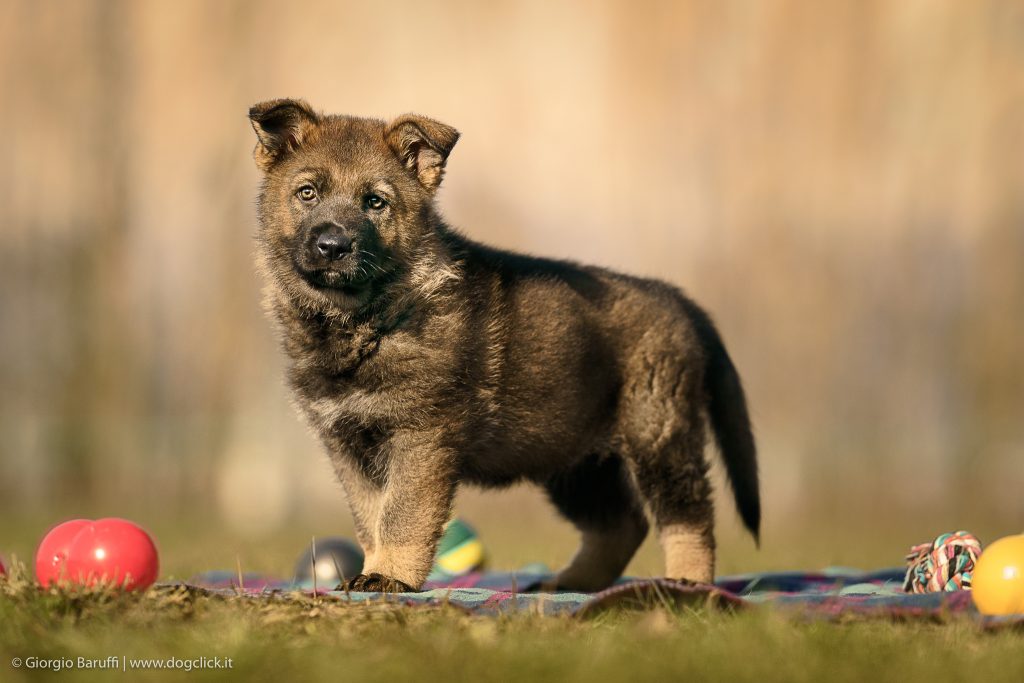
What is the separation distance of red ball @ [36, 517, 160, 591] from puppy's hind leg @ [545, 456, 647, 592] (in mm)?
2351

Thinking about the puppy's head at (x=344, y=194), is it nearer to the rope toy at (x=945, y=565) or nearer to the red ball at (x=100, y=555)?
the red ball at (x=100, y=555)

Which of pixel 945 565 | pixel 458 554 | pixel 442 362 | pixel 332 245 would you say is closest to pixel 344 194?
pixel 332 245

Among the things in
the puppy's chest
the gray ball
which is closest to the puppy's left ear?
the puppy's chest

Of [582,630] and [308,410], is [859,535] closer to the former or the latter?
[308,410]

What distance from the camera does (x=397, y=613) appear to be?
376 cm

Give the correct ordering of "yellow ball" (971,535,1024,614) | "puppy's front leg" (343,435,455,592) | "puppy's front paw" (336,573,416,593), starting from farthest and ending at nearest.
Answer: "puppy's front leg" (343,435,455,592) → "puppy's front paw" (336,573,416,593) → "yellow ball" (971,535,1024,614)

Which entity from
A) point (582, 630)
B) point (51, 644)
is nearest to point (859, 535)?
point (582, 630)

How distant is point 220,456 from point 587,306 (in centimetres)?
1212

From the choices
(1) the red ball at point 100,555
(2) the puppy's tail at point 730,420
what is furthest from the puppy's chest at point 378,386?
(2) the puppy's tail at point 730,420

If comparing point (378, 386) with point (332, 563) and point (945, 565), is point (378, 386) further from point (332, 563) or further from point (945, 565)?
point (945, 565)

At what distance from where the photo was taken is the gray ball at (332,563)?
613 cm

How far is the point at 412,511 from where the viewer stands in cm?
487

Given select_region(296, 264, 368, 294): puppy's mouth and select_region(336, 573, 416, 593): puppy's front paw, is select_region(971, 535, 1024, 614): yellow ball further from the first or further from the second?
select_region(296, 264, 368, 294): puppy's mouth

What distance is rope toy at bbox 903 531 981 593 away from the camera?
17.1 feet
